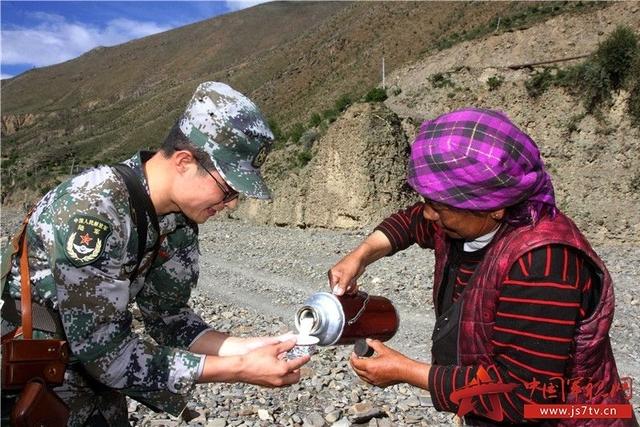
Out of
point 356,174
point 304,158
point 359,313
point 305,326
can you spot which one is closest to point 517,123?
point 356,174

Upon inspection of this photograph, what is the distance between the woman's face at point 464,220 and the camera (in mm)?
2230

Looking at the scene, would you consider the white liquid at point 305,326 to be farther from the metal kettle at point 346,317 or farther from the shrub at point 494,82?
the shrub at point 494,82

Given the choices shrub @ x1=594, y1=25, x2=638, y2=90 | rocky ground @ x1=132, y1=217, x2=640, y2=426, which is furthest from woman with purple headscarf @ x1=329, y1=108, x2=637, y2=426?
shrub @ x1=594, y1=25, x2=638, y2=90

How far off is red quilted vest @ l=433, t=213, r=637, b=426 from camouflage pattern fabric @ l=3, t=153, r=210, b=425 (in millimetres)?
1071

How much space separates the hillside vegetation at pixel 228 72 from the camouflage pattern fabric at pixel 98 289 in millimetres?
20419

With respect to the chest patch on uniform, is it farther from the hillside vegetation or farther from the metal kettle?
the hillside vegetation

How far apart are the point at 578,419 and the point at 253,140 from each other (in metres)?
1.65

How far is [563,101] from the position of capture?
19031 mm

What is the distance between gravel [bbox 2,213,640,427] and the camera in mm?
5238

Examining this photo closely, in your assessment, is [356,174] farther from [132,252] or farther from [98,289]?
[98,289]

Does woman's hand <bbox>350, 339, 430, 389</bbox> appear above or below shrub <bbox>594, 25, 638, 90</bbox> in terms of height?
below

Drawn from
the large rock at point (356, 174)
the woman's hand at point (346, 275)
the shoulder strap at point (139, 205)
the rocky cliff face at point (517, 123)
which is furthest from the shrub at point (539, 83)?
the shoulder strap at point (139, 205)

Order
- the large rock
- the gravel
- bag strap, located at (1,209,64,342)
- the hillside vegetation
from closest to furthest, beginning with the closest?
bag strap, located at (1,209,64,342)
the gravel
the large rock
the hillside vegetation

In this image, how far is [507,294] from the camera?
6.51ft
